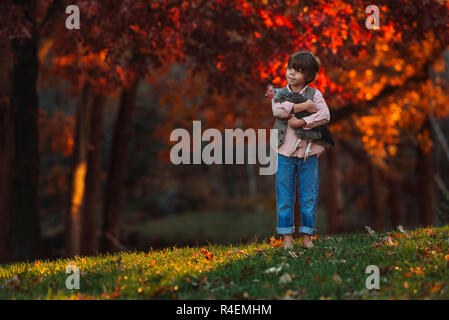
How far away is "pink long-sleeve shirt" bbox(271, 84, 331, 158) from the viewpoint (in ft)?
19.4

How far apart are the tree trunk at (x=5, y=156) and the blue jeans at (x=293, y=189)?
643 cm

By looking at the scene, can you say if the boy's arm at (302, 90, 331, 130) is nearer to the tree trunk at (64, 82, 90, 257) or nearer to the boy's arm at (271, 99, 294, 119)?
the boy's arm at (271, 99, 294, 119)

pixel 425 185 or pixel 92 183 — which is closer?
pixel 92 183

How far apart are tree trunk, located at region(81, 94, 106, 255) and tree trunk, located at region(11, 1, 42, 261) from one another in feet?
13.6

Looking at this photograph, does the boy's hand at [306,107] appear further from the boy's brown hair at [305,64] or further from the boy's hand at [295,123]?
the boy's brown hair at [305,64]

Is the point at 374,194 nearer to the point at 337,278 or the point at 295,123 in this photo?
the point at 295,123

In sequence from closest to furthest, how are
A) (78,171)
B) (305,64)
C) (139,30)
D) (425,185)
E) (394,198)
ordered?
(305,64)
(139,30)
(78,171)
(425,185)
(394,198)

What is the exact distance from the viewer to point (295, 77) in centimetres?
596

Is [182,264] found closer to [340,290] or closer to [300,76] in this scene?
[340,290]

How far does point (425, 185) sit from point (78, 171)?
381 inches

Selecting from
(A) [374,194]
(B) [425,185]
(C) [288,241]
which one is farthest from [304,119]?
(A) [374,194]

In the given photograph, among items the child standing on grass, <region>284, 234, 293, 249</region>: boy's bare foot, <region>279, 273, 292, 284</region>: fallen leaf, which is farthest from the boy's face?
<region>279, 273, 292, 284</region>: fallen leaf

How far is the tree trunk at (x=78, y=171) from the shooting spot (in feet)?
43.7

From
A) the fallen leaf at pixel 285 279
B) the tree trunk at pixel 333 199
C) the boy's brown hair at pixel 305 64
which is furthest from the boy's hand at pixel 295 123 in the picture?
the tree trunk at pixel 333 199
